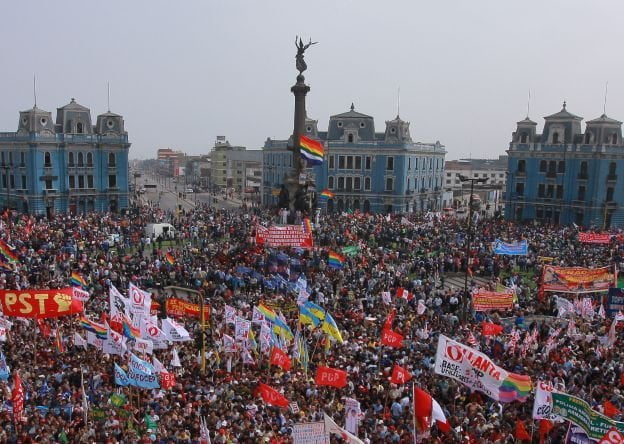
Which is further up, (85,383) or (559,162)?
(559,162)

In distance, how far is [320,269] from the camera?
29656mm

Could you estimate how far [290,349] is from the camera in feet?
59.0

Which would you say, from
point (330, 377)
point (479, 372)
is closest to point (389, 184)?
point (330, 377)

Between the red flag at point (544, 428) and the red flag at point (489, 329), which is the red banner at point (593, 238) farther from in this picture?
the red flag at point (544, 428)

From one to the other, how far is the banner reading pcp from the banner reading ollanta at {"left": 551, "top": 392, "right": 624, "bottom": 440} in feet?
4.54

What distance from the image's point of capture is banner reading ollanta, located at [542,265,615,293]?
77.4 feet

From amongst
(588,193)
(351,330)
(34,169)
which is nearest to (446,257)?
(351,330)

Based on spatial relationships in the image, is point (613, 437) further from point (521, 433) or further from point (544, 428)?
A: point (521, 433)

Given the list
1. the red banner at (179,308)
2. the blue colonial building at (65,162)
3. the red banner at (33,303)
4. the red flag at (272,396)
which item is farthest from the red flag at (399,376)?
the blue colonial building at (65,162)

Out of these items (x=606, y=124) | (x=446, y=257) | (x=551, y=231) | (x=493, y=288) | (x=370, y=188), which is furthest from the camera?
(x=370, y=188)

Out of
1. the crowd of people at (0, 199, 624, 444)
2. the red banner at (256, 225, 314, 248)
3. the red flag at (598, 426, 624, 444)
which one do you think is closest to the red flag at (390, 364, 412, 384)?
the crowd of people at (0, 199, 624, 444)

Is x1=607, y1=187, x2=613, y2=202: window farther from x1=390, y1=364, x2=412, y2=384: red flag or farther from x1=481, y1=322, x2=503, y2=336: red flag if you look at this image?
x1=390, y1=364, x2=412, y2=384: red flag

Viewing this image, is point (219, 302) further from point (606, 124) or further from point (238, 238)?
point (606, 124)

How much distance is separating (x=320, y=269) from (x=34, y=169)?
36461 millimetres
